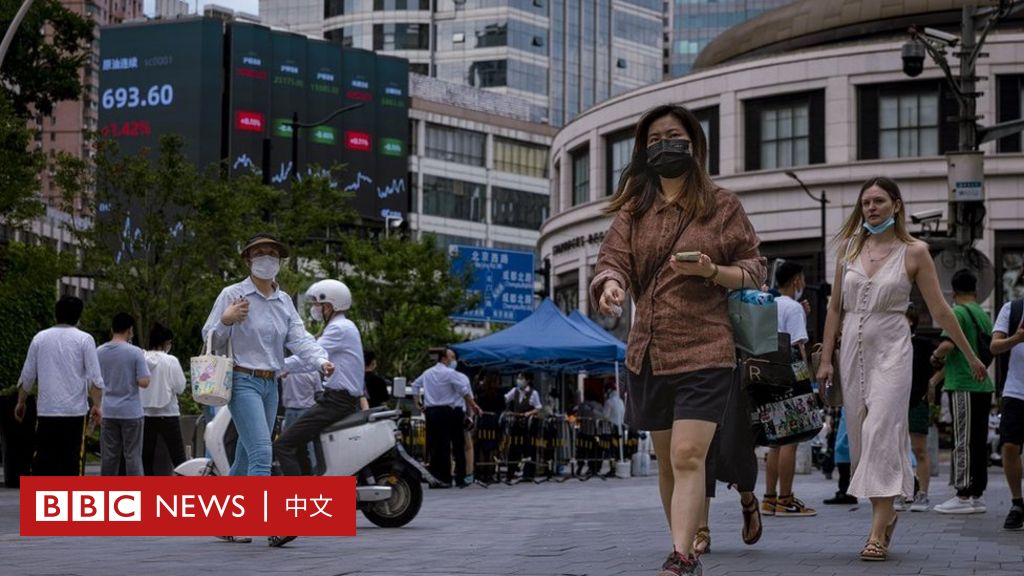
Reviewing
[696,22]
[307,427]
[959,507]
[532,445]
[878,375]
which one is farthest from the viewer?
[696,22]

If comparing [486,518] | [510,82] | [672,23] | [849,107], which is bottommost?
[486,518]

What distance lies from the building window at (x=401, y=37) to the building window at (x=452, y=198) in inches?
520

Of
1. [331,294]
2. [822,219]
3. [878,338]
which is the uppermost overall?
[822,219]

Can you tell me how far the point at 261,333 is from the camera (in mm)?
10492

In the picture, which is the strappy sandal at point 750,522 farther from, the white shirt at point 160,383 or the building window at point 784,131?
the building window at point 784,131

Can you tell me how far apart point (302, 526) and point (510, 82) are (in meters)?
103

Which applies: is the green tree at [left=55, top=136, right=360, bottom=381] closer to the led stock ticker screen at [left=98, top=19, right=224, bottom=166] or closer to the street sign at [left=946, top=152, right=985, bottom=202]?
the street sign at [left=946, top=152, right=985, bottom=202]

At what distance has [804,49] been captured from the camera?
52.0 meters

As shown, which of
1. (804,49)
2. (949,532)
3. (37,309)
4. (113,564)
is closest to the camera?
(113,564)

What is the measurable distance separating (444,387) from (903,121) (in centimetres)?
2897

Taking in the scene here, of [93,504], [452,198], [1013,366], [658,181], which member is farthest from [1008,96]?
[452,198]

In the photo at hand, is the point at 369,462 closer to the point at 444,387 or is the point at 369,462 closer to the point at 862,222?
the point at 862,222

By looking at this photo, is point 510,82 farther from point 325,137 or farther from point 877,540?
point 877,540

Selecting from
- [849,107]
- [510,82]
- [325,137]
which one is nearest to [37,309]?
[849,107]
